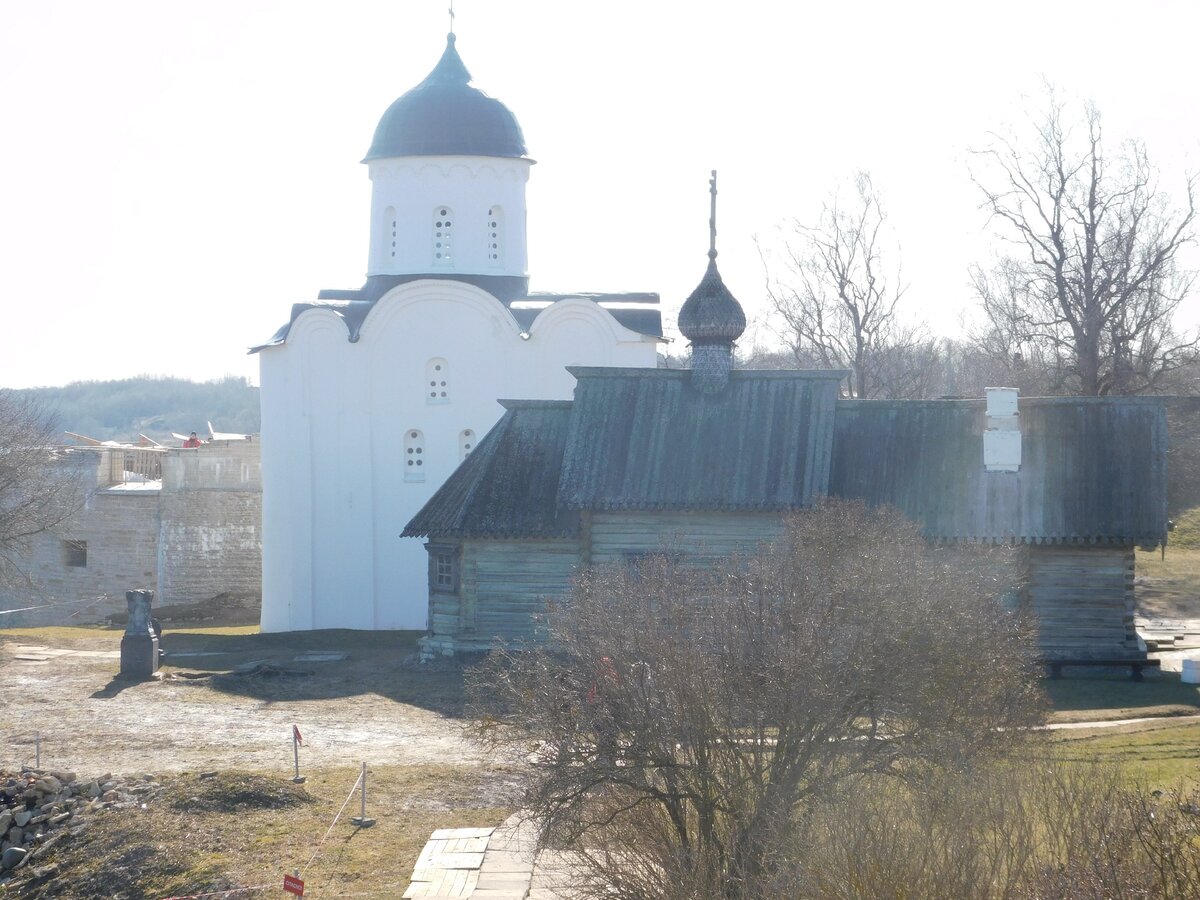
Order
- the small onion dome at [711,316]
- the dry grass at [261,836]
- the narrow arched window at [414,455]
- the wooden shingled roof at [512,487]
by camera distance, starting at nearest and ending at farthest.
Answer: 1. the dry grass at [261,836]
2. the wooden shingled roof at [512,487]
3. the small onion dome at [711,316]
4. the narrow arched window at [414,455]

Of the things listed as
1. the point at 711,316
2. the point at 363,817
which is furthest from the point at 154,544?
the point at 363,817

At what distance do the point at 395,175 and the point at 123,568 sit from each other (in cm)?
1341

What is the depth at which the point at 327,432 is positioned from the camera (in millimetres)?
30281

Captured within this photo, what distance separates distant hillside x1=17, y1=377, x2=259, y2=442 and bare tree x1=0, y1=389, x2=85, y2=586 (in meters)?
82.3

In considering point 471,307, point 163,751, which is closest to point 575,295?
point 471,307

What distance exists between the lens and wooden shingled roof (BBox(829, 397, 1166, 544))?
2183 cm

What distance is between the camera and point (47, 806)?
619 inches

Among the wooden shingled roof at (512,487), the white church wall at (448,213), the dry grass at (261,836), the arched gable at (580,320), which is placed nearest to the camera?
the dry grass at (261,836)

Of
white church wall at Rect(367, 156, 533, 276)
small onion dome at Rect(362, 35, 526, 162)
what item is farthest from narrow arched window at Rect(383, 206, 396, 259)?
small onion dome at Rect(362, 35, 526, 162)

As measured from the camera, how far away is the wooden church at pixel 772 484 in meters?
22.0

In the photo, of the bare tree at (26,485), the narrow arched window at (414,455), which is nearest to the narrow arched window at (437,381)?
the narrow arched window at (414,455)

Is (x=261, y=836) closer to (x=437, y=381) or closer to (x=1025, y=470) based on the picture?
(x=1025, y=470)

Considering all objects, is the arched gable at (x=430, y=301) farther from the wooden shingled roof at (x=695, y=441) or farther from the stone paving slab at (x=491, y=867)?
the stone paving slab at (x=491, y=867)

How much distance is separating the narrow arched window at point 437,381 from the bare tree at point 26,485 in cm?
987
